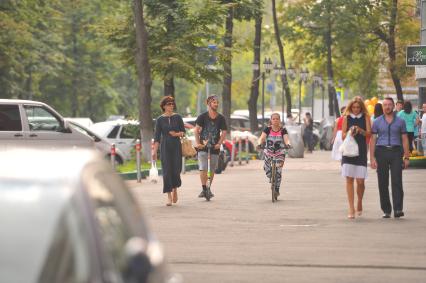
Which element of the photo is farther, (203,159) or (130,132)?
(130,132)

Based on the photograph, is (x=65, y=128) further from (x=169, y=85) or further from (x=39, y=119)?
(x=169, y=85)

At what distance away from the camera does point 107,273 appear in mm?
4875

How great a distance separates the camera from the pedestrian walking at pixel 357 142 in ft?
60.8

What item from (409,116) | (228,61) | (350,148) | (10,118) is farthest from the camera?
(228,61)

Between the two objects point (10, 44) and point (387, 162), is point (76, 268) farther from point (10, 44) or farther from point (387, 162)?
point (10, 44)

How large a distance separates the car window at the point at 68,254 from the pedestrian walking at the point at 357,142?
13.8m

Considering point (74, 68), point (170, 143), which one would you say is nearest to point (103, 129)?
point (170, 143)

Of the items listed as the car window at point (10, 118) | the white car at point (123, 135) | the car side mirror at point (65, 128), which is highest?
the car window at point (10, 118)

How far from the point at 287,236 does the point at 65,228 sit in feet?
36.8

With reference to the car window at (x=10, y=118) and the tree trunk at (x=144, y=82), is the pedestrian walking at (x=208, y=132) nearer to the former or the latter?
the car window at (x=10, y=118)

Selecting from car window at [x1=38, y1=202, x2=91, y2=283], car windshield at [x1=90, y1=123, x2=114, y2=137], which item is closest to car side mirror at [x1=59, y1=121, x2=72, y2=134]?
car windshield at [x1=90, y1=123, x2=114, y2=137]

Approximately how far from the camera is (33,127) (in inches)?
1064

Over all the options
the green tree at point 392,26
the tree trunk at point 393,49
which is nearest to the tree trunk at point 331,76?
the green tree at point 392,26

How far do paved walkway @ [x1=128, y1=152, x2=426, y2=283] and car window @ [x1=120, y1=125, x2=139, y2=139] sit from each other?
44.8 ft
